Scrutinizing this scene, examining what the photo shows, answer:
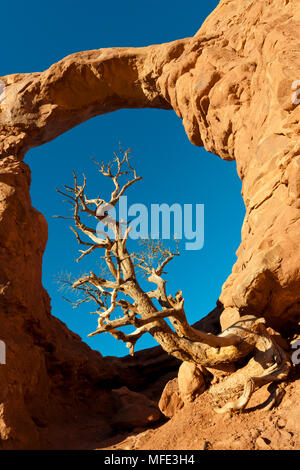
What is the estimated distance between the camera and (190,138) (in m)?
15.0

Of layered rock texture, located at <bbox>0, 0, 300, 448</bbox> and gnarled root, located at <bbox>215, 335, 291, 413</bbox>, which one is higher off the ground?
layered rock texture, located at <bbox>0, 0, 300, 448</bbox>

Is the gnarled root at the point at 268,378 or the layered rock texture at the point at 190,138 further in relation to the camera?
the layered rock texture at the point at 190,138

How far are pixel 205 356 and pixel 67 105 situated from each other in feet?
42.7

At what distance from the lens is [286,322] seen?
9.11 metres

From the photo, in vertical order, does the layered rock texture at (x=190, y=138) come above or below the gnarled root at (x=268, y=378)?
above

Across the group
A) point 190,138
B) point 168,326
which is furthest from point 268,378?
point 190,138

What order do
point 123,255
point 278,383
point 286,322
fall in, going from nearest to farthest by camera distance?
point 278,383 < point 286,322 < point 123,255

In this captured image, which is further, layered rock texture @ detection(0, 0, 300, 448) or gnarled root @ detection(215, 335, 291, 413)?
layered rock texture @ detection(0, 0, 300, 448)

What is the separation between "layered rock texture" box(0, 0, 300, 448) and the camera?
350 inches

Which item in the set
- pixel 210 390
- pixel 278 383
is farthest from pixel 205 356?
pixel 278 383

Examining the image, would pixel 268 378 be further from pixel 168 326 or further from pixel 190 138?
pixel 190 138

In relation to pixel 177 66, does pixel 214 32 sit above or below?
above

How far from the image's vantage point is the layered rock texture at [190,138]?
8.90 metres
